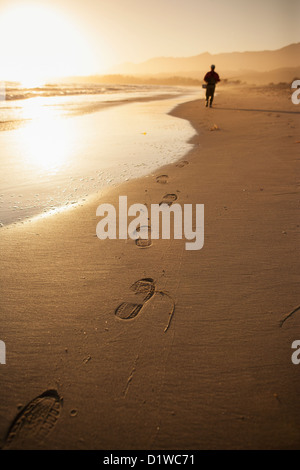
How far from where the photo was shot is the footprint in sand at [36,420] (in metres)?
0.96

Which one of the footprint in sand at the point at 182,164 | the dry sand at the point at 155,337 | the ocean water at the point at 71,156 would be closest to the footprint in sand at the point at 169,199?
the dry sand at the point at 155,337

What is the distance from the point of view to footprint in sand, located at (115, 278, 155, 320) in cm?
140

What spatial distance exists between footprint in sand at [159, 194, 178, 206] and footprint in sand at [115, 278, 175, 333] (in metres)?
1.13

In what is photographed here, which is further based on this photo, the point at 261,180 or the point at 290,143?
the point at 290,143

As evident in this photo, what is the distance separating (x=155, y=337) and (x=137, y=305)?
237 mm

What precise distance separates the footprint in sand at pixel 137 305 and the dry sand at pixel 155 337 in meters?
0.03

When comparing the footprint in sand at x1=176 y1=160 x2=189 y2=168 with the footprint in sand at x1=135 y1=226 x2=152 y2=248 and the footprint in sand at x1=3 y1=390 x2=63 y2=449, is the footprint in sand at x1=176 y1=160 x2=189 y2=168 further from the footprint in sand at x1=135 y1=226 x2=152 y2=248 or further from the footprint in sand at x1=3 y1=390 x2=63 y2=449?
the footprint in sand at x1=3 y1=390 x2=63 y2=449

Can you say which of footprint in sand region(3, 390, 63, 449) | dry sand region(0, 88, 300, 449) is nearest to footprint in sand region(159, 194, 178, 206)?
dry sand region(0, 88, 300, 449)

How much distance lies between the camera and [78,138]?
5.55 metres

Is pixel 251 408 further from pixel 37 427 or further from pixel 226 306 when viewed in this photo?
pixel 37 427

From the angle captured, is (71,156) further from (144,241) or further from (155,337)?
(155,337)

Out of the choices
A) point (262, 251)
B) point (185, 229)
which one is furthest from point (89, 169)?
point (262, 251)

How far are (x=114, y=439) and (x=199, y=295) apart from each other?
82 centimetres

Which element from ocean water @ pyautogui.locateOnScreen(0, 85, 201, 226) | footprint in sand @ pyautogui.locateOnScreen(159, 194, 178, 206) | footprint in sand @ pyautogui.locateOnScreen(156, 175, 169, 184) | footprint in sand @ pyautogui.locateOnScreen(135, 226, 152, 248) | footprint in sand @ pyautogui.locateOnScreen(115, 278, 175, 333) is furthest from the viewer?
footprint in sand @ pyautogui.locateOnScreen(156, 175, 169, 184)
